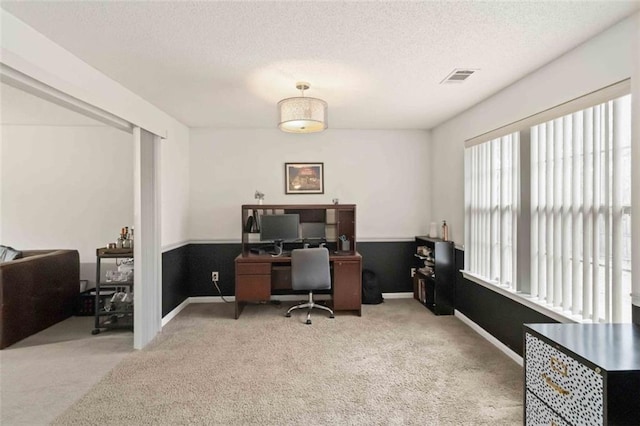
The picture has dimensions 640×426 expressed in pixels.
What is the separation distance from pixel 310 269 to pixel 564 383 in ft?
8.77

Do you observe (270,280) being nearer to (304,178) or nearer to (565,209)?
(304,178)

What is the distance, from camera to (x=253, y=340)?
10.4 ft

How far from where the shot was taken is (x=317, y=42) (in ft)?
6.69

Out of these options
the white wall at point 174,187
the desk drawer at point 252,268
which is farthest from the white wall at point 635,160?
the white wall at point 174,187

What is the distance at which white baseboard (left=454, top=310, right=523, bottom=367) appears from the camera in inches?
105

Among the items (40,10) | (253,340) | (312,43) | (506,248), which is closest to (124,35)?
(40,10)

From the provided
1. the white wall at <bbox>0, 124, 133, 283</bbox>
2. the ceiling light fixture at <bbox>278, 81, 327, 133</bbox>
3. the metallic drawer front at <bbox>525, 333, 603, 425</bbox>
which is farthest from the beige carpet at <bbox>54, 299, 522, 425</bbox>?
the ceiling light fixture at <bbox>278, 81, 327, 133</bbox>

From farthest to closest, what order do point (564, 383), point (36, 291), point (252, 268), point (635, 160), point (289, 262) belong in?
point (289, 262) < point (252, 268) < point (36, 291) < point (635, 160) < point (564, 383)

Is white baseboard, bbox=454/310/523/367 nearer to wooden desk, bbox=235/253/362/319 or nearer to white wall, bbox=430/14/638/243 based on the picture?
white wall, bbox=430/14/638/243

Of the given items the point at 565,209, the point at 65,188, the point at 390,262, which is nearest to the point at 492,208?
the point at 565,209

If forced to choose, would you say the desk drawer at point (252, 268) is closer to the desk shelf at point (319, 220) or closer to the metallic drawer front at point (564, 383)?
the desk shelf at point (319, 220)

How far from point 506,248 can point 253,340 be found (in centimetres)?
263

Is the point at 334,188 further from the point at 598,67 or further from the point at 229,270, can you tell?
the point at 598,67

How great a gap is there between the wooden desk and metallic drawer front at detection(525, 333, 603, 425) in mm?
2443
